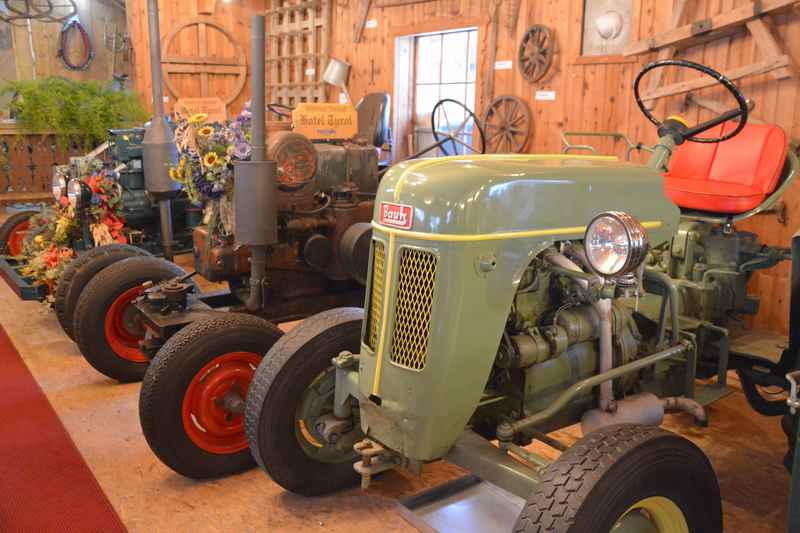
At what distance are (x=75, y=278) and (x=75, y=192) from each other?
1033 mm

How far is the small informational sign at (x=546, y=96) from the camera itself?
5.58 metres

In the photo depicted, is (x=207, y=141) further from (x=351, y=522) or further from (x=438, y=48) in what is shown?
(x=438, y=48)

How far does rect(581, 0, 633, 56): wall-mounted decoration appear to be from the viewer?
5.03m

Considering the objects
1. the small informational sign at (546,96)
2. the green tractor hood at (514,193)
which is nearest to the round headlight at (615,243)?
the green tractor hood at (514,193)

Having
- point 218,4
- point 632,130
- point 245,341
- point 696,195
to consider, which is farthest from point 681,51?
point 218,4

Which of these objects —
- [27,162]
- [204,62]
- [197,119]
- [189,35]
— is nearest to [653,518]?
[197,119]


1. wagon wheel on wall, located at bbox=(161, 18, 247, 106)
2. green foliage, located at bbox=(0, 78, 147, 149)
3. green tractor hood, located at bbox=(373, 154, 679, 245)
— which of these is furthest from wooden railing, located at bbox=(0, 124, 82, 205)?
green tractor hood, located at bbox=(373, 154, 679, 245)

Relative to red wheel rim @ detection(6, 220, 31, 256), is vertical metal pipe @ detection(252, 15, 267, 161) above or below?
above

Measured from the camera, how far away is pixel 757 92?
165 inches

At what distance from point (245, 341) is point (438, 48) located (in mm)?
5090

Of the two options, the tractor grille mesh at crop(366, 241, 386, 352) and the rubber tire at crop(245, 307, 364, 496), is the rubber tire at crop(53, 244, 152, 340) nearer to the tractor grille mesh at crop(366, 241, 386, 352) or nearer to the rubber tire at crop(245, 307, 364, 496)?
the rubber tire at crop(245, 307, 364, 496)

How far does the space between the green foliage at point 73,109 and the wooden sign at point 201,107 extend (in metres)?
3.51

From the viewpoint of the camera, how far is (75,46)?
1038cm

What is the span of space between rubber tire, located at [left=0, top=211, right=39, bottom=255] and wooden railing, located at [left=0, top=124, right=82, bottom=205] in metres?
2.45
